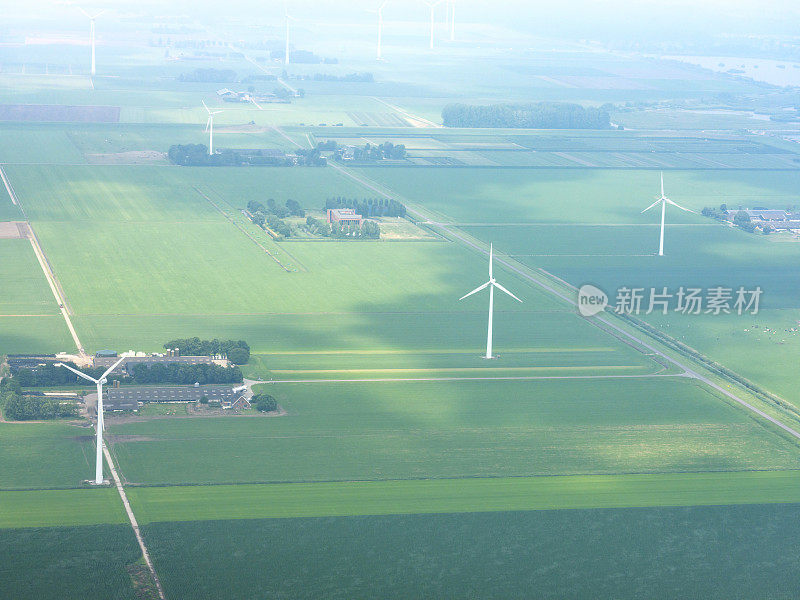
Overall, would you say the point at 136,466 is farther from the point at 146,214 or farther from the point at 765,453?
the point at 146,214

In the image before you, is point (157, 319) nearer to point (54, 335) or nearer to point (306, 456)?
point (54, 335)

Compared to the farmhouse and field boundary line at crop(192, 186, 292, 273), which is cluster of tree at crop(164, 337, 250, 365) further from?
the farmhouse

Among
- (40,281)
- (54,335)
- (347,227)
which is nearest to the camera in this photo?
(54,335)

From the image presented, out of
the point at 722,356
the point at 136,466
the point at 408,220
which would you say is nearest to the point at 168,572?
the point at 136,466

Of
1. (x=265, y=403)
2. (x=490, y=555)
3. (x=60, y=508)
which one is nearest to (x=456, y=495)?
(x=490, y=555)

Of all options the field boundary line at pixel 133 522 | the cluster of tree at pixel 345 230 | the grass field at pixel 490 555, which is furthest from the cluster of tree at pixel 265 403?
the cluster of tree at pixel 345 230

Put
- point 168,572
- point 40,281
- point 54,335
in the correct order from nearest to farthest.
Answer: point 168,572 < point 54,335 < point 40,281

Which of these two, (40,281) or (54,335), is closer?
(54,335)
